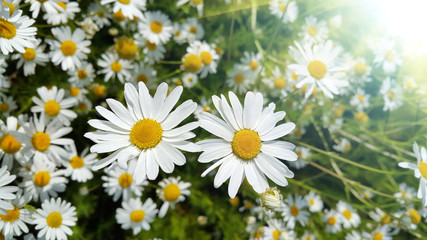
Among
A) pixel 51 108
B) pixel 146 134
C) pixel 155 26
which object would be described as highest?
pixel 155 26

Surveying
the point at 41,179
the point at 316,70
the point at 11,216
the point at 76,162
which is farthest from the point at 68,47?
the point at 316,70

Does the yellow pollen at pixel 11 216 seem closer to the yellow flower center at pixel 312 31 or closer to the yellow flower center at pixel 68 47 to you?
the yellow flower center at pixel 68 47

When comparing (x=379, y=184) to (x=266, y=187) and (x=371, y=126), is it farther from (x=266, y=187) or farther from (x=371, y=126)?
(x=266, y=187)

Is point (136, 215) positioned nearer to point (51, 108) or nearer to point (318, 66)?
point (51, 108)

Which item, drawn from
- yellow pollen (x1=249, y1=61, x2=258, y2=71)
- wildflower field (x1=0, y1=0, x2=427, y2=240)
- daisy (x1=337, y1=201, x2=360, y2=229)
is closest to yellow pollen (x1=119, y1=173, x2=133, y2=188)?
wildflower field (x1=0, y1=0, x2=427, y2=240)

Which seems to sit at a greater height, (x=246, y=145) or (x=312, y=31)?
(x=312, y=31)

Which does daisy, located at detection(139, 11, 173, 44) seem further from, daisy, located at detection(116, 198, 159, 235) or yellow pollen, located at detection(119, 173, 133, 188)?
daisy, located at detection(116, 198, 159, 235)

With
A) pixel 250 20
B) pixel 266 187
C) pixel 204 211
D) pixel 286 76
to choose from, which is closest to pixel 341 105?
pixel 286 76
